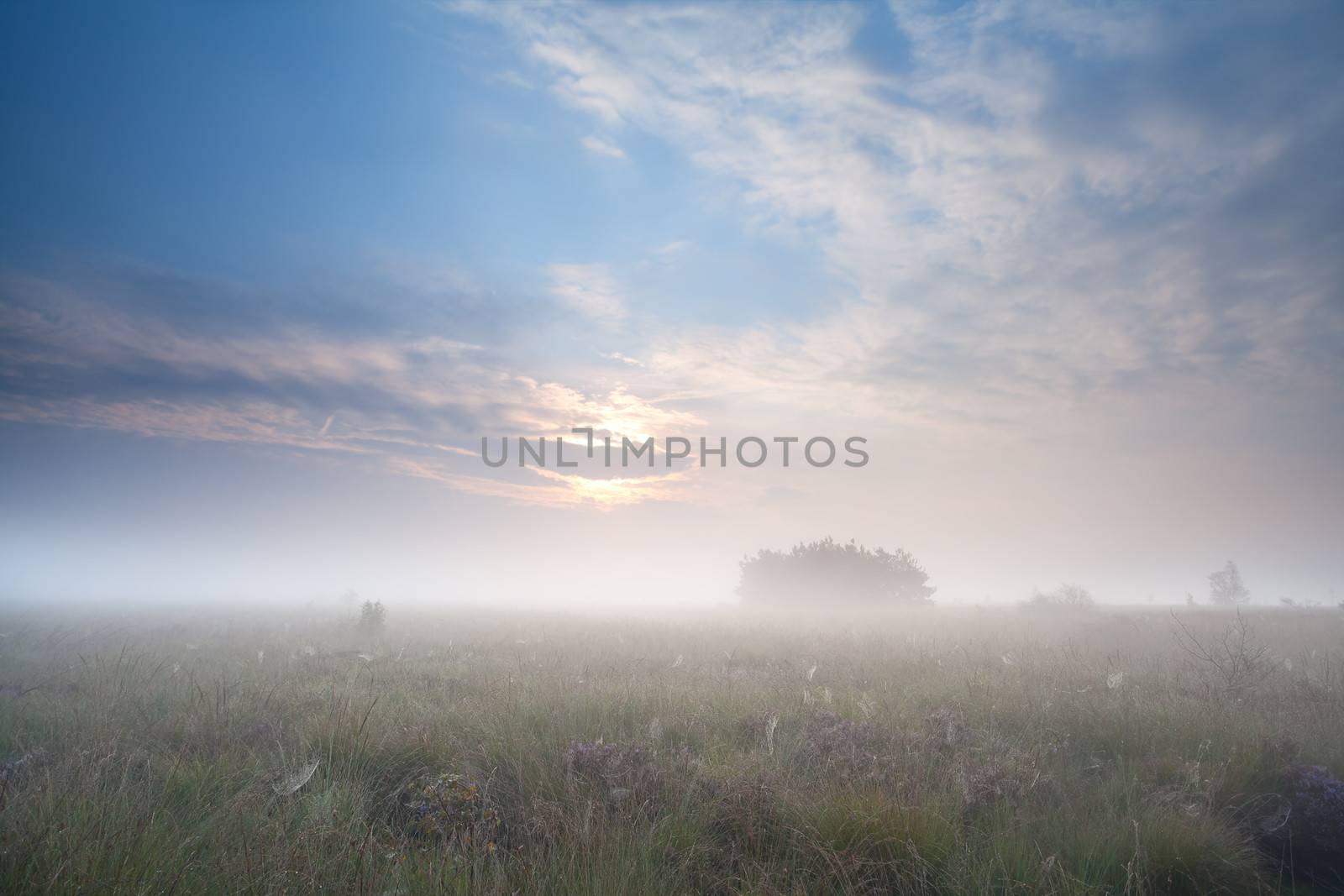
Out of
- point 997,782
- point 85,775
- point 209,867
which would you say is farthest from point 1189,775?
point 85,775

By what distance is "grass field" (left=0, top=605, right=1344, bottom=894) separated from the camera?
3.03 metres

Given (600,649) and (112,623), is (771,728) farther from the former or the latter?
(112,623)

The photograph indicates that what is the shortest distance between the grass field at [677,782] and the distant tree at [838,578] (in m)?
36.1

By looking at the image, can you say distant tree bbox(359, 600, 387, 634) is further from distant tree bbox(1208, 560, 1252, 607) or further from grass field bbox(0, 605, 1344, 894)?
distant tree bbox(1208, 560, 1252, 607)

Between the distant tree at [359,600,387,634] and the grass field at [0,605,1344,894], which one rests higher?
the grass field at [0,605,1344,894]

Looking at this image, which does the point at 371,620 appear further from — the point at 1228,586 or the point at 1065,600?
the point at 1228,586

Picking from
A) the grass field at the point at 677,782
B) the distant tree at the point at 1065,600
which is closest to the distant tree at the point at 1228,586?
the distant tree at the point at 1065,600

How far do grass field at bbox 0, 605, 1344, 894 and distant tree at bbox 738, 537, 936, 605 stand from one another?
36071 mm

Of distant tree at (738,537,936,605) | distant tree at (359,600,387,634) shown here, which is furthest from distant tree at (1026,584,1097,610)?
distant tree at (359,600,387,634)

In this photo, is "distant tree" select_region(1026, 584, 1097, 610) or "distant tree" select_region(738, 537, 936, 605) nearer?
"distant tree" select_region(1026, 584, 1097, 610)

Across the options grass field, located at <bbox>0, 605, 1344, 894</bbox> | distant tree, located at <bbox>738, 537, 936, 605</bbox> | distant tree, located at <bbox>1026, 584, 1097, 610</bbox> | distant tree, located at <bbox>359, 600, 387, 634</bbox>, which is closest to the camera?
grass field, located at <bbox>0, 605, 1344, 894</bbox>

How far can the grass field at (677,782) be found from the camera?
303 cm

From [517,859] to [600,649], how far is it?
10062 millimetres

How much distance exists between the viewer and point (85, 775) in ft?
13.2
